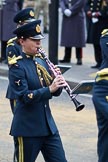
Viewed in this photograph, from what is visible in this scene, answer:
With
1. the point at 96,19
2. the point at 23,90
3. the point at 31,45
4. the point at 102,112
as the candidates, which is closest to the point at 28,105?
the point at 23,90

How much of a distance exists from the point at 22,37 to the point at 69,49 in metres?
8.67

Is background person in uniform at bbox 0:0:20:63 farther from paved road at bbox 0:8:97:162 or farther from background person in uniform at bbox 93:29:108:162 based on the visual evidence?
background person in uniform at bbox 93:29:108:162

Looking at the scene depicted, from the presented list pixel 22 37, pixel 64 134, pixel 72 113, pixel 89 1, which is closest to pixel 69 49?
pixel 89 1

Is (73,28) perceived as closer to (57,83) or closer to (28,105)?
(28,105)

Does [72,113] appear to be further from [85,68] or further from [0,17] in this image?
[0,17]

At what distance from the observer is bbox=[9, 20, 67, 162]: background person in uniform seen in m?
5.08

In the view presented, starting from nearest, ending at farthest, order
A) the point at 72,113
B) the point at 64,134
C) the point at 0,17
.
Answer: the point at 64,134 < the point at 72,113 < the point at 0,17

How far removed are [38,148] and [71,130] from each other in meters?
3.42

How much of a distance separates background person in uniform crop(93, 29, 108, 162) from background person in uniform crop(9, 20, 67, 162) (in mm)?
329

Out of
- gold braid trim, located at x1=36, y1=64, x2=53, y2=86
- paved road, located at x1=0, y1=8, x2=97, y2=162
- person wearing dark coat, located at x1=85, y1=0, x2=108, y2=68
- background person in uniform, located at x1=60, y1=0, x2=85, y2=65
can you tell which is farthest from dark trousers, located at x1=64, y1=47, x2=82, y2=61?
gold braid trim, located at x1=36, y1=64, x2=53, y2=86

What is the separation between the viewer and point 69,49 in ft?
45.2

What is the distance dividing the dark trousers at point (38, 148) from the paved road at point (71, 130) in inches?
81.0

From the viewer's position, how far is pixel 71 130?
28.1 ft

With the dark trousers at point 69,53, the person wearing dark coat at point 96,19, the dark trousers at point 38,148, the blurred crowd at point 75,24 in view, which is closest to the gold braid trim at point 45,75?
the dark trousers at point 38,148
